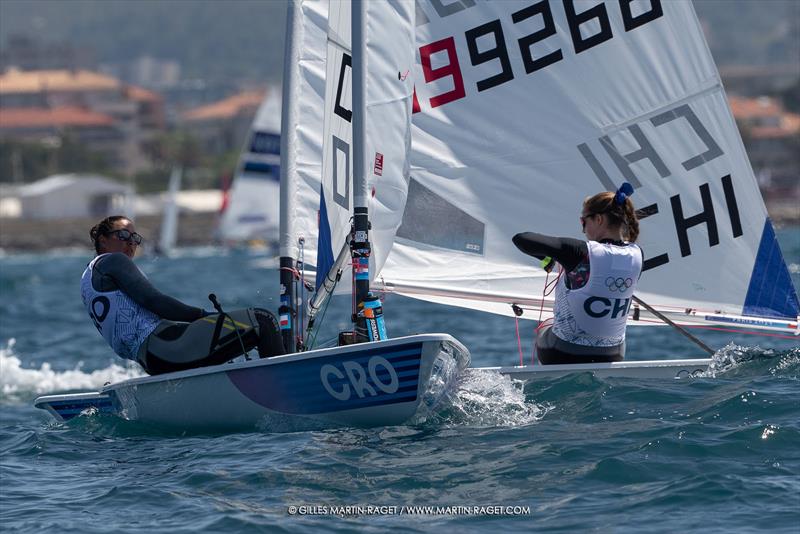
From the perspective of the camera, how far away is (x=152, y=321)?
6.33 meters

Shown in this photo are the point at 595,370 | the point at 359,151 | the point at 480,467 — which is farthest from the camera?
the point at 359,151

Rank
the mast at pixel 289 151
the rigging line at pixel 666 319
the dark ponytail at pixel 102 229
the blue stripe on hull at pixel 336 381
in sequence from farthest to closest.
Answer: the rigging line at pixel 666 319, the mast at pixel 289 151, the dark ponytail at pixel 102 229, the blue stripe on hull at pixel 336 381

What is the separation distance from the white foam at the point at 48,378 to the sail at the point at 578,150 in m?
3.32

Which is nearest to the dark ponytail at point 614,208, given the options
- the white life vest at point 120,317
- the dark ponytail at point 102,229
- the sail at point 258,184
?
the white life vest at point 120,317

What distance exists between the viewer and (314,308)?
22.5 ft

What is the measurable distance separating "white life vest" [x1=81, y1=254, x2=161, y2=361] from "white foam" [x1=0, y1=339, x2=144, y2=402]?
319 cm

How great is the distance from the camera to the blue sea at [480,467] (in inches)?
188

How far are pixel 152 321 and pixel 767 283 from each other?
345 centimetres

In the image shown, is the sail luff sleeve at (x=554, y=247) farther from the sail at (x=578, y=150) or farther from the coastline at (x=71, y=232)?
the coastline at (x=71, y=232)

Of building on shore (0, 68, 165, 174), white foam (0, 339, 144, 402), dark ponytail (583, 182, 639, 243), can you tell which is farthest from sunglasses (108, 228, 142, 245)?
building on shore (0, 68, 165, 174)

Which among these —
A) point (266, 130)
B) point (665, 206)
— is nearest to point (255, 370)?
point (665, 206)

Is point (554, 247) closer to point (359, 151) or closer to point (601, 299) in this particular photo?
point (601, 299)

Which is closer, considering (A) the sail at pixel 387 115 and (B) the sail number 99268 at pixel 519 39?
(A) the sail at pixel 387 115

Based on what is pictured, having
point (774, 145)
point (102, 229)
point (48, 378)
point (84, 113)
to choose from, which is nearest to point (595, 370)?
point (102, 229)
